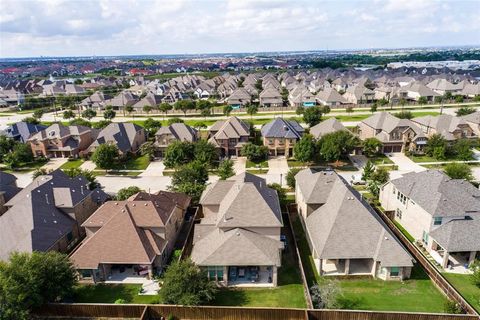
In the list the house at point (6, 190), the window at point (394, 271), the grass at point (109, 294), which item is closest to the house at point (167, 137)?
the house at point (6, 190)

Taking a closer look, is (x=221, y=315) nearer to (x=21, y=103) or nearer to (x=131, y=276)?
(x=131, y=276)

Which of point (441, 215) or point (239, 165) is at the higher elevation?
point (441, 215)

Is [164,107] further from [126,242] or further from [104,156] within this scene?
[126,242]

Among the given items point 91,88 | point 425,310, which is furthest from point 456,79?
point 91,88

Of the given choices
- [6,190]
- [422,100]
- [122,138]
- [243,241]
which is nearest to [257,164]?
[122,138]

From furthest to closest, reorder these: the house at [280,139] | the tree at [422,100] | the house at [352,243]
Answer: the tree at [422,100] < the house at [280,139] < the house at [352,243]

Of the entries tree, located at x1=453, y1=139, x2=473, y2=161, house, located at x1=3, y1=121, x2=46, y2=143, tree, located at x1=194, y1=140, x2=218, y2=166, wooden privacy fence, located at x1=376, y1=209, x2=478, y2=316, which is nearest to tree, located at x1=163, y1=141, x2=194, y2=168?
tree, located at x1=194, y1=140, x2=218, y2=166

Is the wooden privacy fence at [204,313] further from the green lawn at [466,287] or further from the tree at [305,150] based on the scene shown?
the tree at [305,150]
